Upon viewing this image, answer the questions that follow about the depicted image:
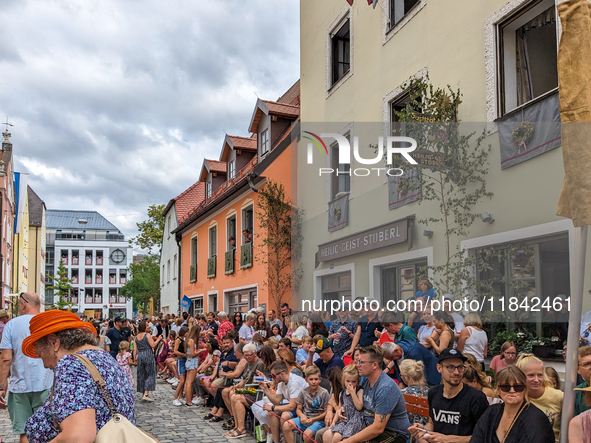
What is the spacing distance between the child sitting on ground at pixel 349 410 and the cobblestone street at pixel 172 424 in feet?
9.20

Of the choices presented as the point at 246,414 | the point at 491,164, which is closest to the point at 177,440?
the point at 246,414

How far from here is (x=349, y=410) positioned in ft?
21.7

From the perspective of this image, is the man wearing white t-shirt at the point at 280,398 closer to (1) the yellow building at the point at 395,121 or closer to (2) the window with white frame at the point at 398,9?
(1) the yellow building at the point at 395,121

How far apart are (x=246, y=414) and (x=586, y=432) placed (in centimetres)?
676

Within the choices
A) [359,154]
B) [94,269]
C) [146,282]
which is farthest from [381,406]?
[94,269]

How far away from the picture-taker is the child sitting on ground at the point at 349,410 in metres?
6.43

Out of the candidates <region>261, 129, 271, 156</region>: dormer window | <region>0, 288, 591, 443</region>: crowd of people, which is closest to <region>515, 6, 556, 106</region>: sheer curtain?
<region>0, 288, 591, 443</region>: crowd of people

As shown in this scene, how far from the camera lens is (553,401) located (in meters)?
5.04

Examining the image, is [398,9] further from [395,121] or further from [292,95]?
[292,95]

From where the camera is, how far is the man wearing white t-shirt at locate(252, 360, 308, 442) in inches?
Result: 317

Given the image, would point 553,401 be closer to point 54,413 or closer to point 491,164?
point 54,413

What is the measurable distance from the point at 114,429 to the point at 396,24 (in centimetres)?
1114

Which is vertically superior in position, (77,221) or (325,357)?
(77,221)

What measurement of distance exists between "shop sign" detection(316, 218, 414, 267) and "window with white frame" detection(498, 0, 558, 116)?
306 centimetres
